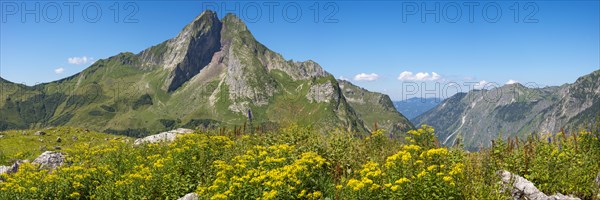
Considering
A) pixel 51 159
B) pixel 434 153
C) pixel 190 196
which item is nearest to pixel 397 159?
pixel 434 153

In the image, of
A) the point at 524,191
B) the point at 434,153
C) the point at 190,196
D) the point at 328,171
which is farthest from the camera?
the point at 328,171

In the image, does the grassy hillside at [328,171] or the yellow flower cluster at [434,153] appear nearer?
the grassy hillside at [328,171]

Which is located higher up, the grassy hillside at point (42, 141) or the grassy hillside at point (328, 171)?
the grassy hillside at point (328, 171)

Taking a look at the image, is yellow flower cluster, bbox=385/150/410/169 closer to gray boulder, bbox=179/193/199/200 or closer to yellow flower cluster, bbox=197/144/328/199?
yellow flower cluster, bbox=197/144/328/199

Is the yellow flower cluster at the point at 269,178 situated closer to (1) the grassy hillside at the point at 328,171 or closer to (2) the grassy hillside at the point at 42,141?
(1) the grassy hillside at the point at 328,171

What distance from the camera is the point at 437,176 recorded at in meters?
10.7

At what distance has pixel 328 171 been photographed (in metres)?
14.6

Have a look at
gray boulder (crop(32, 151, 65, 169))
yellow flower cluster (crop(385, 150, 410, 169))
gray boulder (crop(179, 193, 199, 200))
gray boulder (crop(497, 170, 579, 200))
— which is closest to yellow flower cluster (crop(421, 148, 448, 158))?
yellow flower cluster (crop(385, 150, 410, 169))

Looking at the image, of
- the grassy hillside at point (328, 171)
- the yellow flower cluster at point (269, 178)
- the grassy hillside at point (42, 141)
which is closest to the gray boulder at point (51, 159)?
the grassy hillside at point (42, 141)

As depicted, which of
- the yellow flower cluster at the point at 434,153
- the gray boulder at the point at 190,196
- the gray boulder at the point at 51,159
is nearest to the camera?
the yellow flower cluster at the point at 434,153

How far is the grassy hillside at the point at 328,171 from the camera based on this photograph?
11.0m

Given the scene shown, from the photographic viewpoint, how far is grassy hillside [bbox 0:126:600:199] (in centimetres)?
1096

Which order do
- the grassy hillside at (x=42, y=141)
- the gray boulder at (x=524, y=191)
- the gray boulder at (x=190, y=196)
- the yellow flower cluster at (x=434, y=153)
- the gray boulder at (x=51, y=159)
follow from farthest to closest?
the grassy hillside at (x=42, y=141) < the gray boulder at (x=51, y=159) < the gray boulder at (x=190, y=196) < the yellow flower cluster at (x=434, y=153) < the gray boulder at (x=524, y=191)

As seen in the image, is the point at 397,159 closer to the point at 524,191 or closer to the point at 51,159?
the point at 524,191
